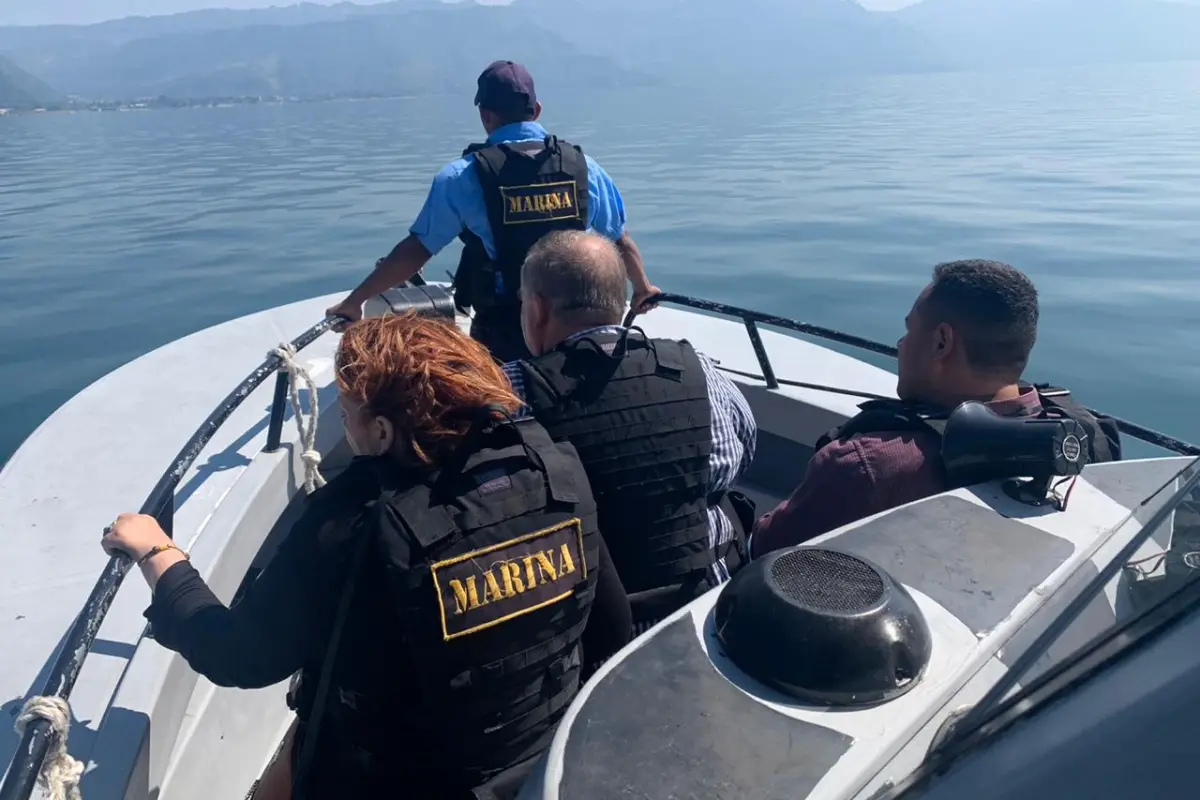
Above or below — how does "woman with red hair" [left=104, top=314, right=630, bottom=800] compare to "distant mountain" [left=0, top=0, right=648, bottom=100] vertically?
below

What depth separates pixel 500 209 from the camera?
3734 millimetres

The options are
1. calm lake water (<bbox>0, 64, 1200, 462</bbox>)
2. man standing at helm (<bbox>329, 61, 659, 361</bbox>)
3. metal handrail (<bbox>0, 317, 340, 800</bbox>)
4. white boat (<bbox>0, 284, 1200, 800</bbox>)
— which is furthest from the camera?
calm lake water (<bbox>0, 64, 1200, 462</bbox>)

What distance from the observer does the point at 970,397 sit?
2242mm

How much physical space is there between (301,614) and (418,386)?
1.46ft

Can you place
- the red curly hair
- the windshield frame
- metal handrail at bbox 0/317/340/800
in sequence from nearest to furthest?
1. the windshield frame
2. metal handrail at bbox 0/317/340/800
3. the red curly hair

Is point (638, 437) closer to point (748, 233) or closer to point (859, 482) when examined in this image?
point (859, 482)

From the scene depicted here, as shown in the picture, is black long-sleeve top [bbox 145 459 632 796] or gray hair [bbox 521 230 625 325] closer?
black long-sleeve top [bbox 145 459 632 796]

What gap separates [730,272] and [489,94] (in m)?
5.97

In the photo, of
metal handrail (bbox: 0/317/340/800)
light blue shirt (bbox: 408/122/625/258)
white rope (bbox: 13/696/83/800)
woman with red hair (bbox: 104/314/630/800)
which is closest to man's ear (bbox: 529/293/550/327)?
woman with red hair (bbox: 104/314/630/800)

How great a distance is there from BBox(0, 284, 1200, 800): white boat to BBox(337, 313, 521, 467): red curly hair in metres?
0.52

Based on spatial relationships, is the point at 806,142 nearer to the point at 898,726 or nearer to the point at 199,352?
the point at 199,352

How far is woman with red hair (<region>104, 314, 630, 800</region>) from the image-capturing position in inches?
60.1

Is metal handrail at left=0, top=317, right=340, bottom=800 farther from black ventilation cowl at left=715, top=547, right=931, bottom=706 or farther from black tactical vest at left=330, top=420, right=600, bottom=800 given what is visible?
black ventilation cowl at left=715, top=547, right=931, bottom=706

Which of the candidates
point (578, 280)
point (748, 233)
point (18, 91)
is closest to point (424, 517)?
point (578, 280)
